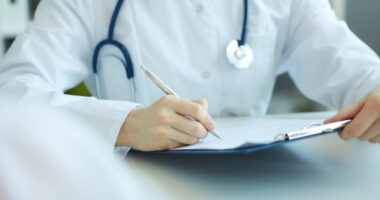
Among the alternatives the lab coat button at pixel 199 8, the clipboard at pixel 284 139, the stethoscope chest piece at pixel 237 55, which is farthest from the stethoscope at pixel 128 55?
the clipboard at pixel 284 139

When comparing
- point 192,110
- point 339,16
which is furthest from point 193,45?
point 339,16

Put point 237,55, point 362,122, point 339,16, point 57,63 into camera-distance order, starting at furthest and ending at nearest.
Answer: point 339,16, point 237,55, point 57,63, point 362,122

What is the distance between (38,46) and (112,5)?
0.63ft

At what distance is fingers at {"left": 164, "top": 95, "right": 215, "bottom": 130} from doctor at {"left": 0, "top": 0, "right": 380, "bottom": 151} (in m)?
0.32

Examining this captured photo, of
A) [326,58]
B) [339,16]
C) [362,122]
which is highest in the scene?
[362,122]

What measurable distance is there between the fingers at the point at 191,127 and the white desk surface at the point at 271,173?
39 millimetres

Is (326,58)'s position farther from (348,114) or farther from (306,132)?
(306,132)

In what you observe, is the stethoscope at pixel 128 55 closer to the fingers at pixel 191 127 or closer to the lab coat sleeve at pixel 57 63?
the lab coat sleeve at pixel 57 63

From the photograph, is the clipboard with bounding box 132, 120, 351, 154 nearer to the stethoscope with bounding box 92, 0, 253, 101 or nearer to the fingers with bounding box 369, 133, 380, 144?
the fingers with bounding box 369, 133, 380, 144

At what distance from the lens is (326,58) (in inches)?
36.2

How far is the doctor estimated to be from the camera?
0.83 metres

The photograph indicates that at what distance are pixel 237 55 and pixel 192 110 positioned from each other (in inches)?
15.8

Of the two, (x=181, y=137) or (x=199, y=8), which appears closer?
(x=181, y=137)

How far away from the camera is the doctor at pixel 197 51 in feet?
2.72
